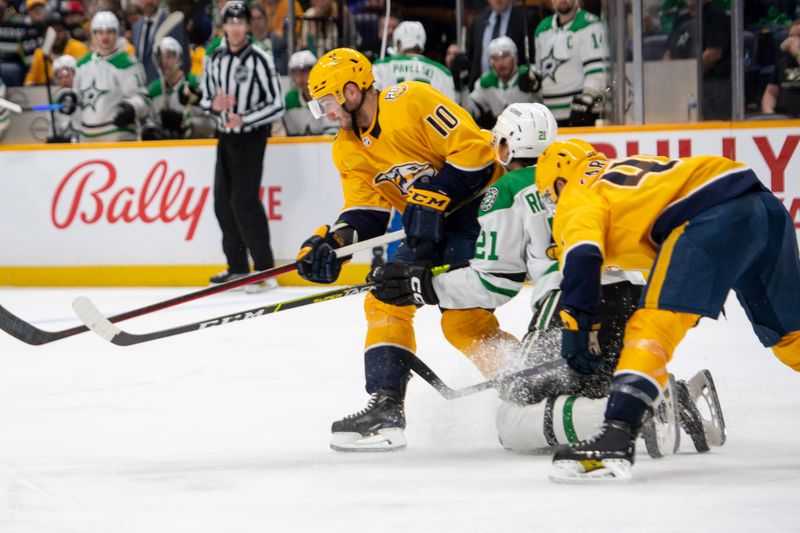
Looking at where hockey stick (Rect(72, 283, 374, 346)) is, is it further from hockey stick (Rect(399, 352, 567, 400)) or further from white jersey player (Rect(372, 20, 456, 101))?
white jersey player (Rect(372, 20, 456, 101))

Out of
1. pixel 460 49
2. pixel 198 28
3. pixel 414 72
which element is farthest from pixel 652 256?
pixel 198 28

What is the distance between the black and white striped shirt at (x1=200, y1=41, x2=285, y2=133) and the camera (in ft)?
24.1

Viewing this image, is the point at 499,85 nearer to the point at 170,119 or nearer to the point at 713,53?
the point at 713,53

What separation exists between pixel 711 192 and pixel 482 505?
2.97 ft

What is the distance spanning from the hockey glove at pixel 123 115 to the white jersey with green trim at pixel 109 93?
5 centimetres

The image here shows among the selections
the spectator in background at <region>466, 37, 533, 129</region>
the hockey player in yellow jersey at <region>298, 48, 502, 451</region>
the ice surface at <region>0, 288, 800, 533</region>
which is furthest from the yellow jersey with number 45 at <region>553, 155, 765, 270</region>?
the spectator in background at <region>466, 37, 533, 129</region>

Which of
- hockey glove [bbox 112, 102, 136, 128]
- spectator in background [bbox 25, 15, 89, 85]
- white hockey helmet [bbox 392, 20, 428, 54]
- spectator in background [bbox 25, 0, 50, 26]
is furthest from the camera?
spectator in background [bbox 25, 0, 50, 26]

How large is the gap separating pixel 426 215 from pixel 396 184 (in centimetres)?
31

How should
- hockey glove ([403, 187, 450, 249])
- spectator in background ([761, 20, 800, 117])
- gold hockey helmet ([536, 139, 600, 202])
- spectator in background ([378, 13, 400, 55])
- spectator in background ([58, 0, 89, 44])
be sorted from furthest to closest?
1. spectator in background ([58, 0, 89, 44])
2. spectator in background ([378, 13, 400, 55])
3. spectator in background ([761, 20, 800, 117])
4. hockey glove ([403, 187, 450, 249])
5. gold hockey helmet ([536, 139, 600, 202])

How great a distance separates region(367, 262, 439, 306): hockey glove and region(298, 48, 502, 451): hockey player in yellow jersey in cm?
12

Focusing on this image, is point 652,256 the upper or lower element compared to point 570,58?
lower

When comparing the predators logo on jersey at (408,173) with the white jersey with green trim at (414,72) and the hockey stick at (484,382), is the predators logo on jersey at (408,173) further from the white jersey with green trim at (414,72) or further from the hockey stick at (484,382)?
the white jersey with green trim at (414,72)

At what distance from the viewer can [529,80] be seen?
23.9 feet

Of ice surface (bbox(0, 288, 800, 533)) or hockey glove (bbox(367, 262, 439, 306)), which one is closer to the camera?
ice surface (bbox(0, 288, 800, 533))
